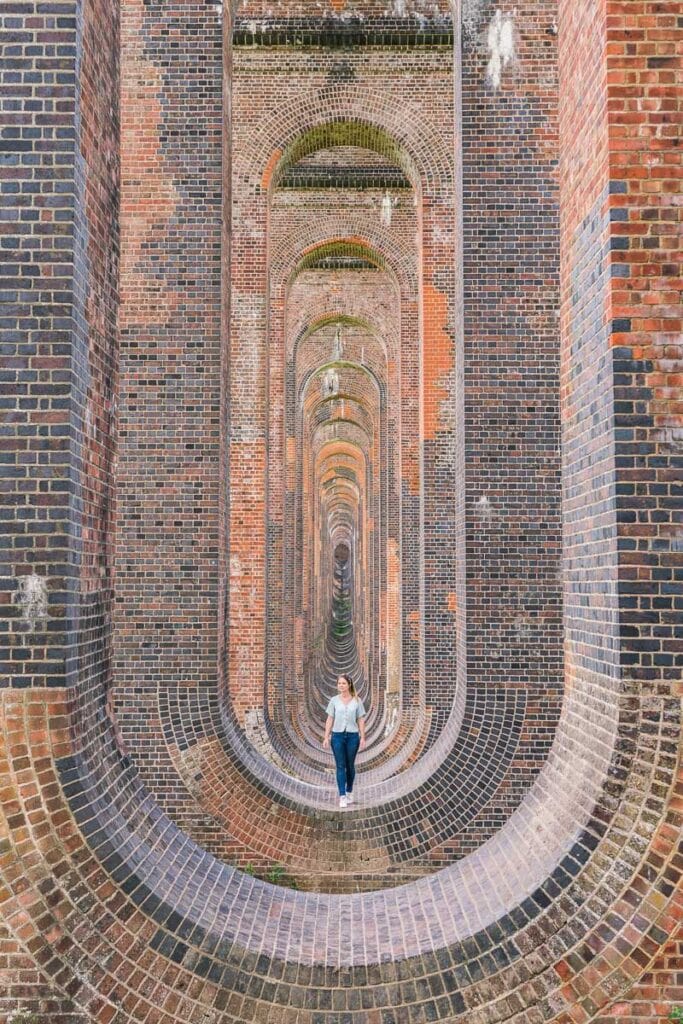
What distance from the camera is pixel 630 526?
145 inches

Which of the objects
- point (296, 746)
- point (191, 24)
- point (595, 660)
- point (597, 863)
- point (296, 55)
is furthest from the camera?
point (296, 746)

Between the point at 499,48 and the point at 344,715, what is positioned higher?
the point at 499,48

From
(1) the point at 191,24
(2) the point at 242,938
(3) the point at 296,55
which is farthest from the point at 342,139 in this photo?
(2) the point at 242,938

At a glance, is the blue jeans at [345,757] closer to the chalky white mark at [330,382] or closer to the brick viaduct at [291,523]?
the brick viaduct at [291,523]

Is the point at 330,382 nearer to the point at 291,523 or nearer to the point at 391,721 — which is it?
the point at 291,523

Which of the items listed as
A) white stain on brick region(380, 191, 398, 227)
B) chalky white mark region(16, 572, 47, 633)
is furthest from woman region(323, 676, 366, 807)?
white stain on brick region(380, 191, 398, 227)

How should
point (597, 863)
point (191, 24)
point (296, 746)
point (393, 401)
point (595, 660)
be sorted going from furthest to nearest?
point (393, 401)
point (296, 746)
point (191, 24)
point (595, 660)
point (597, 863)

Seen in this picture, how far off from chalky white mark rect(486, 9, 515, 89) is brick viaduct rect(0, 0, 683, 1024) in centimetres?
4

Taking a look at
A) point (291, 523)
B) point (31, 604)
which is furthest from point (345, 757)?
point (291, 523)

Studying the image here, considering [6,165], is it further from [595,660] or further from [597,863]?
[597,863]

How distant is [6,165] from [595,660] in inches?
129

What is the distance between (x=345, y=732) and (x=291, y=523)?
377 inches

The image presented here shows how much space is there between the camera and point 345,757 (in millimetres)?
9781

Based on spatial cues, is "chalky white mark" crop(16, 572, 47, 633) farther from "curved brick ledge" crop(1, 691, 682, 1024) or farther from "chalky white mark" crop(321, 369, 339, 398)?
"chalky white mark" crop(321, 369, 339, 398)
